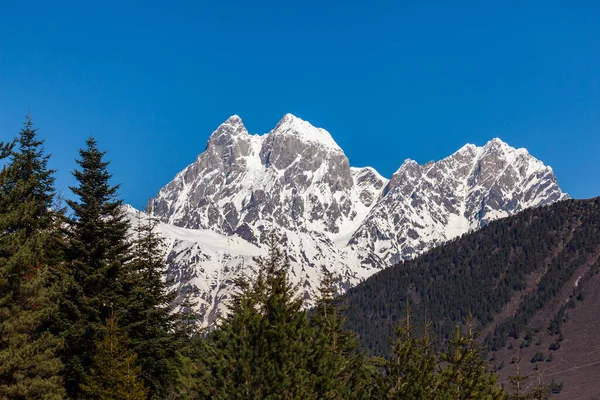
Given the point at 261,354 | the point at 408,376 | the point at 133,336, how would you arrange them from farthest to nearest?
the point at 133,336 → the point at 408,376 → the point at 261,354

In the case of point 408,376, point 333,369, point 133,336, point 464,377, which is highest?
point 133,336

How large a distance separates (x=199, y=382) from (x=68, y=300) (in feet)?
62.4

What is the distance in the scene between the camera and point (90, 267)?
148 feet

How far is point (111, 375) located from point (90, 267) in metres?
9.06

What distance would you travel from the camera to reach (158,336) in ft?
171

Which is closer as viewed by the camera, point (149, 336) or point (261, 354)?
point (261, 354)

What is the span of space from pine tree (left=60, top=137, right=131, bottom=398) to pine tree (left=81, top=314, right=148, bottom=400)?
2.14 metres

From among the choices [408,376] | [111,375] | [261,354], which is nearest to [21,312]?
[111,375]

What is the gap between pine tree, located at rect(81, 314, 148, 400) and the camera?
124 ft

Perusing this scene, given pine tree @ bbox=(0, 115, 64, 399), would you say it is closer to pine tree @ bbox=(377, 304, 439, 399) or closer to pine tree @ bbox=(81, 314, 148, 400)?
pine tree @ bbox=(81, 314, 148, 400)

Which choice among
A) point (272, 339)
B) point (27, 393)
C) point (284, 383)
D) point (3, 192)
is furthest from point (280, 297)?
point (3, 192)

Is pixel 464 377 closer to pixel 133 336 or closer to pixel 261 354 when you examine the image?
pixel 261 354

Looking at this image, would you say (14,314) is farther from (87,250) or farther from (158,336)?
(158,336)

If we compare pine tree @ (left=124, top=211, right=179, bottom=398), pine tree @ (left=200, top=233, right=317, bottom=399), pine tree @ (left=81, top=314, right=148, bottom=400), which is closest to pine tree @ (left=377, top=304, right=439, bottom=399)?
pine tree @ (left=200, top=233, right=317, bottom=399)
